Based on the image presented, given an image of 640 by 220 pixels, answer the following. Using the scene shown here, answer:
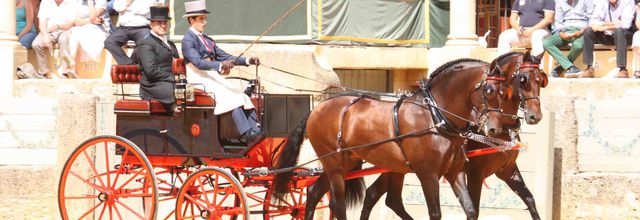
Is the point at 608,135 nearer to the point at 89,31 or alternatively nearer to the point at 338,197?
the point at 338,197

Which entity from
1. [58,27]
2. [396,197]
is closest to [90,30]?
[58,27]

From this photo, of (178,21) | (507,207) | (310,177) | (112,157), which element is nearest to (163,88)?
(310,177)

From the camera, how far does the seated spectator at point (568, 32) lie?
15867 millimetres

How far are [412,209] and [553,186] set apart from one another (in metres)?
1.38

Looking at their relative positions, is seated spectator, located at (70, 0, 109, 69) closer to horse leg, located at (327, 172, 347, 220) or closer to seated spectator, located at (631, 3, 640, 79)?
seated spectator, located at (631, 3, 640, 79)

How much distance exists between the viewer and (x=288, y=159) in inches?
467

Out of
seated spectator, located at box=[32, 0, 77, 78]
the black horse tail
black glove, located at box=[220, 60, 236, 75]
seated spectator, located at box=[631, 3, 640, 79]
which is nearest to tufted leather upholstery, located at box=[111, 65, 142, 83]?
black glove, located at box=[220, 60, 236, 75]

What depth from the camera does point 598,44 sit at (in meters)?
16.4

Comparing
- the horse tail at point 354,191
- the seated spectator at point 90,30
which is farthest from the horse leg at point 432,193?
the seated spectator at point 90,30

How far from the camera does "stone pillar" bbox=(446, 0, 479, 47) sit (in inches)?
704

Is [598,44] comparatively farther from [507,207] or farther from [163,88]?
[163,88]

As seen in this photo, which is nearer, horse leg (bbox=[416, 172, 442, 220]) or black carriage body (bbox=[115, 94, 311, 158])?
horse leg (bbox=[416, 172, 442, 220])

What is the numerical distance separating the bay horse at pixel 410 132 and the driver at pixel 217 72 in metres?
0.40

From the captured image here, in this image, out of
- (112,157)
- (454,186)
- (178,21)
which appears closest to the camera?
(454,186)
